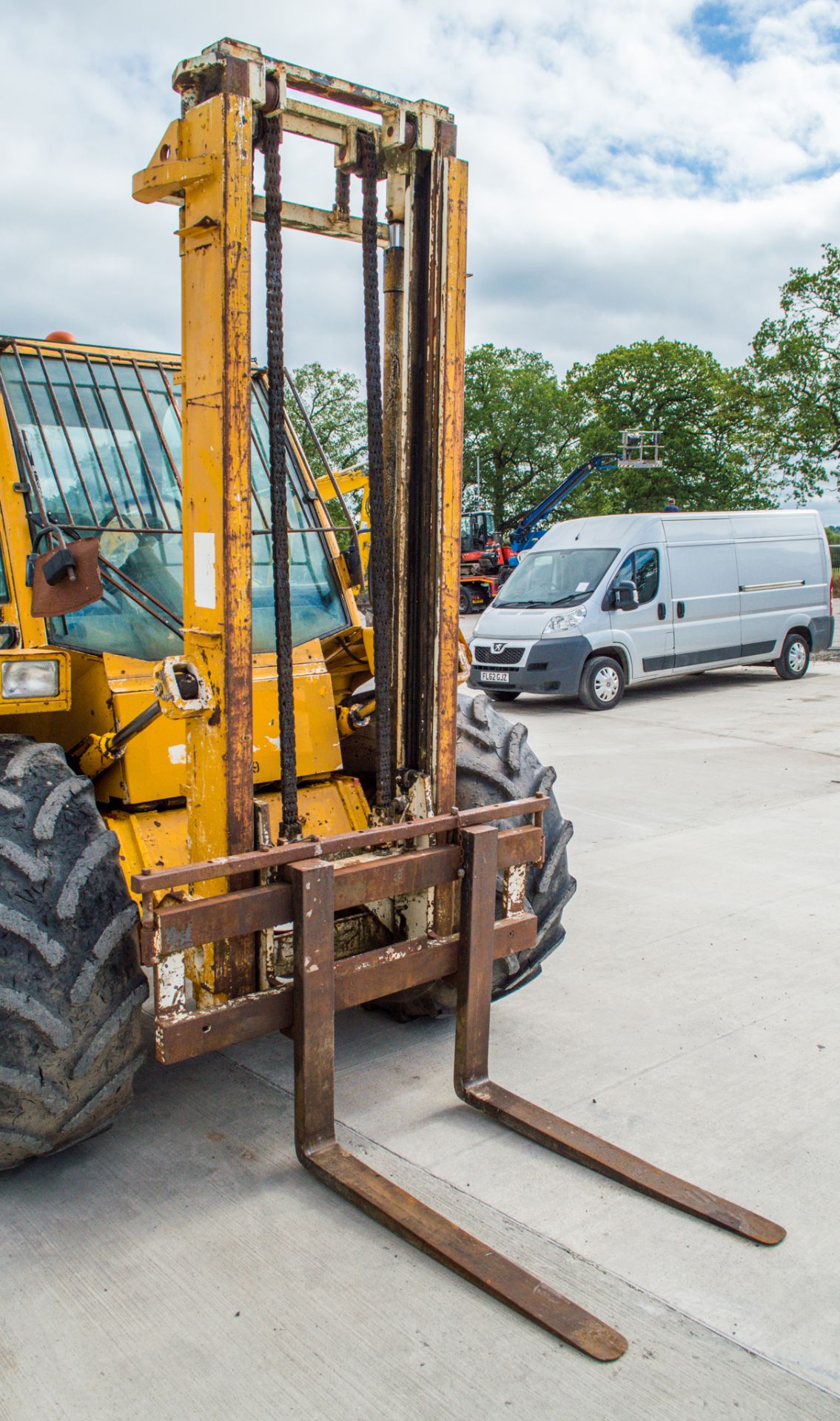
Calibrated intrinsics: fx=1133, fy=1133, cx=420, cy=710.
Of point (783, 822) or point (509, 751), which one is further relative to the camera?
point (783, 822)

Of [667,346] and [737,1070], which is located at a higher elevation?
[667,346]

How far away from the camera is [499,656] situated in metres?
13.4

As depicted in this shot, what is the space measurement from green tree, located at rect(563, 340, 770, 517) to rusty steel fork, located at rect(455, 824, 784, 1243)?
152 ft

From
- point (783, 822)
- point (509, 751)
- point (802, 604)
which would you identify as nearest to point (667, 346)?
point (802, 604)

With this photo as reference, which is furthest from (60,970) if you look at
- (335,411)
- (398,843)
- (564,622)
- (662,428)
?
(662,428)

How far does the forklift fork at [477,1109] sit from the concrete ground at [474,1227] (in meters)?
0.05

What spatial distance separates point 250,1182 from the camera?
123 inches

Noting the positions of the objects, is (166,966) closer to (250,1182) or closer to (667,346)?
(250,1182)

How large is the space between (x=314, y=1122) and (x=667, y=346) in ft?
177

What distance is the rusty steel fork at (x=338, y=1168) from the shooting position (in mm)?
2576


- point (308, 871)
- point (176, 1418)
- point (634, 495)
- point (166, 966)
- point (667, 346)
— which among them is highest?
point (667, 346)

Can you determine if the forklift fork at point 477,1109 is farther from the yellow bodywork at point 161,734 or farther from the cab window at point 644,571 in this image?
the cab window at point 644,571

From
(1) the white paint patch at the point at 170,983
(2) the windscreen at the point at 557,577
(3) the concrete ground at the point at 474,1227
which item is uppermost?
(2) the windscreen at the point at 557,577

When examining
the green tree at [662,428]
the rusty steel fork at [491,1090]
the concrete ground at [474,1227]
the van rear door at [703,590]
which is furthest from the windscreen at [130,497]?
the green tree at [662,428]
